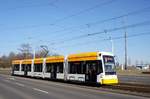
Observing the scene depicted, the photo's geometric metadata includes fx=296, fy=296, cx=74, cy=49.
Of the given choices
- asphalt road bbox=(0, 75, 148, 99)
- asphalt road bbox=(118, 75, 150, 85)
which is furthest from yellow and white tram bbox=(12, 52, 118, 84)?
asphalt road bbox=(118, 75, 150, 85)

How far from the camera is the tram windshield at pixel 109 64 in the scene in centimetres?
2805

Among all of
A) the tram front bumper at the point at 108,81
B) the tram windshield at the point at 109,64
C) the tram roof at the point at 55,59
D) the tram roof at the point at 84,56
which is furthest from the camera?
the tram roof at the point at 55,59

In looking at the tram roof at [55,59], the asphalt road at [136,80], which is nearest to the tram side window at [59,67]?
the tram roof at [55,59]

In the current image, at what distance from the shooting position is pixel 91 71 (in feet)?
94.8

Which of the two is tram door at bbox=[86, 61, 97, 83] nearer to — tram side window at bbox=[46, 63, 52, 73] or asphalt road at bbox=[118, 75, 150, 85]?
asphalt road at bbox=[118, 75, 150, 85]

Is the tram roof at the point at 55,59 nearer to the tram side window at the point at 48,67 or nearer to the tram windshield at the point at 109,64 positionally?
the tram side window at the point at 48,67

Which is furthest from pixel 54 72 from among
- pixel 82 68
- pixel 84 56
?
pixel 84 56

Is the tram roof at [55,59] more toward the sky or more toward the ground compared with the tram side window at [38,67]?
more toward the sky

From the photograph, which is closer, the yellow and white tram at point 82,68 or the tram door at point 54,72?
the yellow and white tram at point 82,68

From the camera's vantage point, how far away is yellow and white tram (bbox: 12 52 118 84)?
27906 mm

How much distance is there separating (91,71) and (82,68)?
1961 mm

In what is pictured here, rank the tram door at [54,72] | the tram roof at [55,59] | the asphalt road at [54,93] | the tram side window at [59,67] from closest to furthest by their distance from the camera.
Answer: the asphalt road at [54,93] → the tram side window at [59,67] → the tram roof at [55,59] → the tram door at [54,72]

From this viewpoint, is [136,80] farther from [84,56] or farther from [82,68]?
[84,56]

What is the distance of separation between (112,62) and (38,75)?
17453mm
